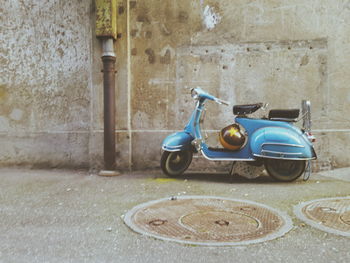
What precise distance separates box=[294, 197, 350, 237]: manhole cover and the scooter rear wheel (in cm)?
106

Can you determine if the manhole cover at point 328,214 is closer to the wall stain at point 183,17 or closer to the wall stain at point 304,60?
the wall stain at point 304,60

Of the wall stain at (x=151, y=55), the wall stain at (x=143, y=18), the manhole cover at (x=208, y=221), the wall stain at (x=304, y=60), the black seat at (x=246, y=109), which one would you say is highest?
the wall stain at (x=143, y=18)

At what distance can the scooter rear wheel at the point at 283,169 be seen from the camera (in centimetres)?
503

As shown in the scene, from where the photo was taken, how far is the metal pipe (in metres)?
5.68

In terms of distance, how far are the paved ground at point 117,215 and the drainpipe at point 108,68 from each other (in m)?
0.43

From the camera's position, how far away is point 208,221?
3.10m

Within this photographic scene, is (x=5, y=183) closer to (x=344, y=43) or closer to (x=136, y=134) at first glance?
(x=136, y=134)

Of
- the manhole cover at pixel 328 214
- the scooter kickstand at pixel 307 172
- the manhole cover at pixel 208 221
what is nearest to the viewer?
the manhole cover at pixel 208 221

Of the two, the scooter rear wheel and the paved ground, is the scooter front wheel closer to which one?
the paved ground

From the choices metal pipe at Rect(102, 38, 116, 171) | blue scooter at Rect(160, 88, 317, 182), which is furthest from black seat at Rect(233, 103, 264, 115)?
metal pipe at Rect(102, 38, 116, 171)

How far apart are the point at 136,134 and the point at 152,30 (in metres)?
1.95

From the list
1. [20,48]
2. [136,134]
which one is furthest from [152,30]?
[20,48]

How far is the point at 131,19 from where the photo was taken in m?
6.05

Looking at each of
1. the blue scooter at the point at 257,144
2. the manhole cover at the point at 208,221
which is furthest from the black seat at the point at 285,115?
the manhole cover at the point at 208,221
